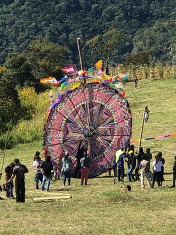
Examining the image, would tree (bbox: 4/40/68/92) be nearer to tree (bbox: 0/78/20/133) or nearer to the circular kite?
tree (bbox: 0/78/20/133)

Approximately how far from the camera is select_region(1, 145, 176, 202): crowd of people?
18.5 metres

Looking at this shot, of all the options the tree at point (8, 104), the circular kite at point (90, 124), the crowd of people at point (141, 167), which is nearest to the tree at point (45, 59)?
the tree at point (8, 104)

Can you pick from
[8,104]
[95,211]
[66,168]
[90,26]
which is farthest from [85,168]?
[90,26]

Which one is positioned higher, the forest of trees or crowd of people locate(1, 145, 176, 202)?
the forest of trees

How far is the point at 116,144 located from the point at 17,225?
1073 centimetres

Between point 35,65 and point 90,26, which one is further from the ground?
point 90,26

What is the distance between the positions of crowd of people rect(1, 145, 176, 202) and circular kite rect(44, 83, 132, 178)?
0.46 m

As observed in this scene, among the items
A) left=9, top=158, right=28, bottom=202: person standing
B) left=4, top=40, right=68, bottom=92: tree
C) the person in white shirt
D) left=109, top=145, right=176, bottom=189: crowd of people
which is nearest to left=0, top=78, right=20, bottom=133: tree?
left=4, top=40, right=68, bottom=92: tree

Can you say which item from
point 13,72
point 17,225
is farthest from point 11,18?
point 17,225

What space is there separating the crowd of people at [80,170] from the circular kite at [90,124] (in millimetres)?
Answer: 462

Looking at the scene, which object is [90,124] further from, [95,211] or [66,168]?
[95,211]

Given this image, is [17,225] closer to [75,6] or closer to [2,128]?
[2,128]

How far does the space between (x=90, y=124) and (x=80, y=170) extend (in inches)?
89.6

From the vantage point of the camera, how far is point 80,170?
24.0 meters
